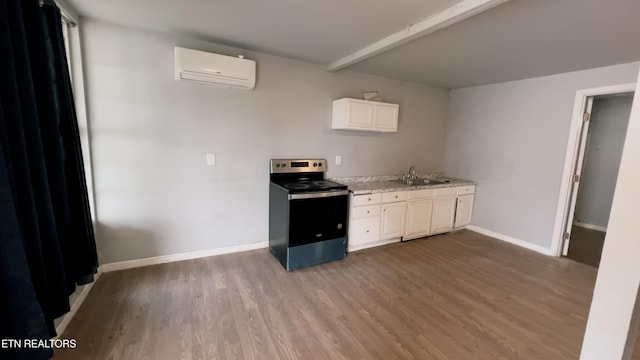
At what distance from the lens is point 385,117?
3822mm

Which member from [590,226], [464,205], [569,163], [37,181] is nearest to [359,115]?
[464,205]

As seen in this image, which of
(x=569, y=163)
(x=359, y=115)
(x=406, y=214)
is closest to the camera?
(x=569, y=163)

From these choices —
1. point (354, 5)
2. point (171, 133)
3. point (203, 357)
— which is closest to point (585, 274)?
point (354, 5)

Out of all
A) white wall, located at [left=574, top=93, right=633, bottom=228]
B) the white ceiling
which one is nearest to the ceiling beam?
the white ceiling

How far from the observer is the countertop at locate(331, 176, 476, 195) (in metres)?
3.48

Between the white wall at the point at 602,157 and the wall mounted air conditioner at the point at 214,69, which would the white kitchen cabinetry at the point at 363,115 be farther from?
the white wall at the point at 602,157

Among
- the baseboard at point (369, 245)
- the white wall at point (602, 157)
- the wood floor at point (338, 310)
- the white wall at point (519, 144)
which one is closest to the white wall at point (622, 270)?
the wood floor at point (338, 310)

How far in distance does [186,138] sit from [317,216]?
5.37ft

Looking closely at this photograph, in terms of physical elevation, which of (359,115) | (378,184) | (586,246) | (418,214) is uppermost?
(359,115)

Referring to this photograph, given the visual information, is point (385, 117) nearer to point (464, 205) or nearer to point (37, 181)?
point (464, 205)

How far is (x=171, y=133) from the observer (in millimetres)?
2830

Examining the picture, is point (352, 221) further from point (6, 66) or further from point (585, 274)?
point (6, 66)

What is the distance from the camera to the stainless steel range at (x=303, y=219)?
2.92 m

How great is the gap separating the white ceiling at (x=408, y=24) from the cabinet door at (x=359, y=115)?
552 mm
